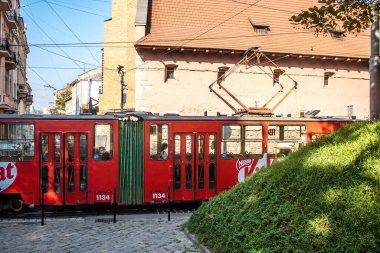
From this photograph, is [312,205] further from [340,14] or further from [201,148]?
[201,148]

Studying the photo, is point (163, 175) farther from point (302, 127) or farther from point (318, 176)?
point (318, 176)

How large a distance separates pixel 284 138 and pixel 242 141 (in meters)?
1.68

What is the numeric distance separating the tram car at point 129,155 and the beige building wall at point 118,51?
16770mm

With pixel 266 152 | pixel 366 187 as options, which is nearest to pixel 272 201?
pixel 366 187

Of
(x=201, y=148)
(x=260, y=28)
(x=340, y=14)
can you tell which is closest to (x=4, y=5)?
(x=260, y=28)

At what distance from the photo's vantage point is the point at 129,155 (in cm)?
1493

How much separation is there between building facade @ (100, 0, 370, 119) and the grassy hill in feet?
55.2

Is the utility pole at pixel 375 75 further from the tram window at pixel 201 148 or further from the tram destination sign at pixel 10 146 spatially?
the tram destination sign at pixel 10 146

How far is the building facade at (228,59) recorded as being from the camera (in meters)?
27.9

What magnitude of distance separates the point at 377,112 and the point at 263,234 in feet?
24.8

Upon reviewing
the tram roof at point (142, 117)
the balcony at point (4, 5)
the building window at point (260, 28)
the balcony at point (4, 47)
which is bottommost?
the tram roof at point (142, 117)

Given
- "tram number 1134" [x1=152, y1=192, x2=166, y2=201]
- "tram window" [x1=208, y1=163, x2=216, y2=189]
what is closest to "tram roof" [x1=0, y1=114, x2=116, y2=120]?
"tram number 1134" [x1=152, y1=192, x2=166, y2=201]

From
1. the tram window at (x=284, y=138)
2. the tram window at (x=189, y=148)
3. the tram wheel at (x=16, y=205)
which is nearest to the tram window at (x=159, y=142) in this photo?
the tram window at (x=189, y=148)

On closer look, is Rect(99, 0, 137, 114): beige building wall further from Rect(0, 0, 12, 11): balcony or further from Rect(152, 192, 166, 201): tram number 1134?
Rect(152, 192, 166, 201): tram number 1134
